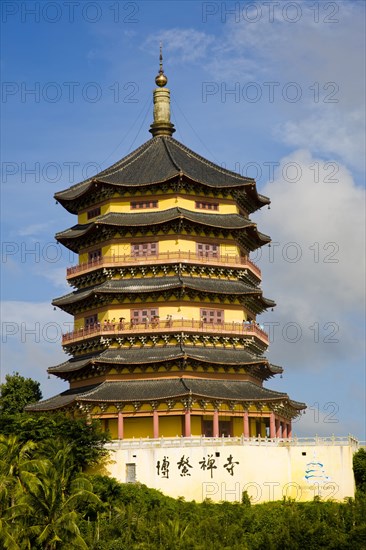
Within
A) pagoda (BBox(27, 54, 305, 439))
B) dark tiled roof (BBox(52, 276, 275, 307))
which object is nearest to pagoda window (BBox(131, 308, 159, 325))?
pagoda (BBox(27, 54, 305, 439))

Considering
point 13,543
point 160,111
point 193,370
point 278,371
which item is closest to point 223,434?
point 193,370

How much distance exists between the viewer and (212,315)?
7688cm

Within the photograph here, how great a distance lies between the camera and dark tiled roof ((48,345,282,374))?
73.2 m

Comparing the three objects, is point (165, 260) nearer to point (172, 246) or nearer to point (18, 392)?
point (172, 246)

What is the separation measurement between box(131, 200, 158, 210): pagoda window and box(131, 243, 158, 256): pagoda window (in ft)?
9.05

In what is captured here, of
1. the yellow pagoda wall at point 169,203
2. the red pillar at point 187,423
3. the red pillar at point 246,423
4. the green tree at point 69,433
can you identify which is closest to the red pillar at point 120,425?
the green tree at point 69,433

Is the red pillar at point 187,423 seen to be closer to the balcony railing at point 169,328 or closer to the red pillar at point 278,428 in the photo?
the balcony railing at point 169,328

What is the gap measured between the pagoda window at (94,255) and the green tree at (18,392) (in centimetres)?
1392

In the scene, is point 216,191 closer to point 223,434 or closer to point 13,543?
point 223,434

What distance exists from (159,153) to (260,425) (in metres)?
21.1

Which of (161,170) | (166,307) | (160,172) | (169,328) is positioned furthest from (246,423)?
(161,170)

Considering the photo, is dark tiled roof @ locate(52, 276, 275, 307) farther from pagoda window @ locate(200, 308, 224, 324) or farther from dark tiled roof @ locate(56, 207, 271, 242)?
dark tiled roof @ locate(56, 207, 271, 242)

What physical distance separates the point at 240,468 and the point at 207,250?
1754 centimetres

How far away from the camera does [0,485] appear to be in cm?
5672
